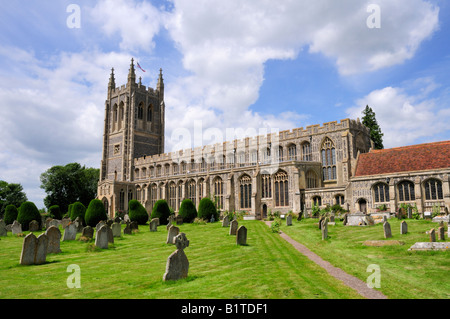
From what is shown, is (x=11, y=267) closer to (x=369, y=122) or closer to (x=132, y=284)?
(x=132, y=284)

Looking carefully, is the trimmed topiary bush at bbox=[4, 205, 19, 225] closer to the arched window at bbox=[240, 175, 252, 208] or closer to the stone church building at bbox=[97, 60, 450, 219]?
the stone church building at bbox=[97, 60, 450, 219]

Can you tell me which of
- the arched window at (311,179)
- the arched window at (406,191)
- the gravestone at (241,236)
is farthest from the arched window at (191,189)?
the gravestone at (241,236)

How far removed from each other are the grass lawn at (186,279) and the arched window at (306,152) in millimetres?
24712

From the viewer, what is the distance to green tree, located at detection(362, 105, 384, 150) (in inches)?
1657

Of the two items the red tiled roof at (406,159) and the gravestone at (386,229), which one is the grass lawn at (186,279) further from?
the red tiled roof at (406,159)

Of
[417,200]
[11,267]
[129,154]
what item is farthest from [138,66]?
[11,267]

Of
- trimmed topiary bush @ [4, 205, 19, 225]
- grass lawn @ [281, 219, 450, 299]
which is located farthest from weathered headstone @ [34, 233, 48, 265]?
trimmed topiary bush @ [4, 205, 19, 225]

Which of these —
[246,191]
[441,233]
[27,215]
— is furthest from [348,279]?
[246,191]

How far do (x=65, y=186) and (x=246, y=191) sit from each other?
122ft

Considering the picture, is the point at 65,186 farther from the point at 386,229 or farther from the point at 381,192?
the point at 386,229

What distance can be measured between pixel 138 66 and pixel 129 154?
49.6ft

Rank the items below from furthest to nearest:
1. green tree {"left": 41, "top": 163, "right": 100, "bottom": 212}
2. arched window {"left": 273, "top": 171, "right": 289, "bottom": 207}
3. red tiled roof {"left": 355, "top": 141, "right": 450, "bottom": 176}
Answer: green tree {"left": 41, "top": 163, "right": 100, "bottom": 212} → arched window {"left": 273, "top": 171, "right": 289, "bottom": 207} → red tiled roof {"left": 355, "top": 141, "right": 450, "bottom": 176}

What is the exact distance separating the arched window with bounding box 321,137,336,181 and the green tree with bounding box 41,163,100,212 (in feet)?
145
